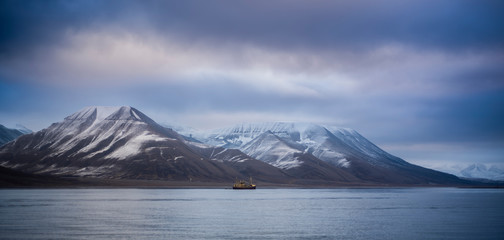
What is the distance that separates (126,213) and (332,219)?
141 feet

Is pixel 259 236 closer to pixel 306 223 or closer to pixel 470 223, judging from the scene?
pixel 306 223

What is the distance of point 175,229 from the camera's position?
3378 inches

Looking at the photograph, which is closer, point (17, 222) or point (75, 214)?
point (17, 222)

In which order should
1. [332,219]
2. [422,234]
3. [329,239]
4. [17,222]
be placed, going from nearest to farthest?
[329,239] < [422,234] < [17,222] < [332,219]

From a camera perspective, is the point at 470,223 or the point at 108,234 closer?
the point at 108,234

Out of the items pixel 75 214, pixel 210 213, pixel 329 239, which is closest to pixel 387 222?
pixel 329 239

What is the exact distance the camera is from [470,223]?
318 feet

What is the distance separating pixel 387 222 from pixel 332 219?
35.0 ft

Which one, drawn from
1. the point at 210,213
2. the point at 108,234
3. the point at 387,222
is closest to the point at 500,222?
the point at 387,222

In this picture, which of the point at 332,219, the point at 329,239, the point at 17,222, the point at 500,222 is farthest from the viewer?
the point at 332,219

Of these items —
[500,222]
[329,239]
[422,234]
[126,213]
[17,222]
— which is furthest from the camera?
[126,213]

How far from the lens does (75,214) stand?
111312 millimetres

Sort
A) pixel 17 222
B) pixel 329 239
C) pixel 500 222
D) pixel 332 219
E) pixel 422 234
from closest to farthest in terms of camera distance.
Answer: pixel 329 239 → pixel 422 234 → pixel 17 222 → pixel 500 222 → pixel 332 219

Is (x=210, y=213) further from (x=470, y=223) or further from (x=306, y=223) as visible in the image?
(x=470, y=223)
